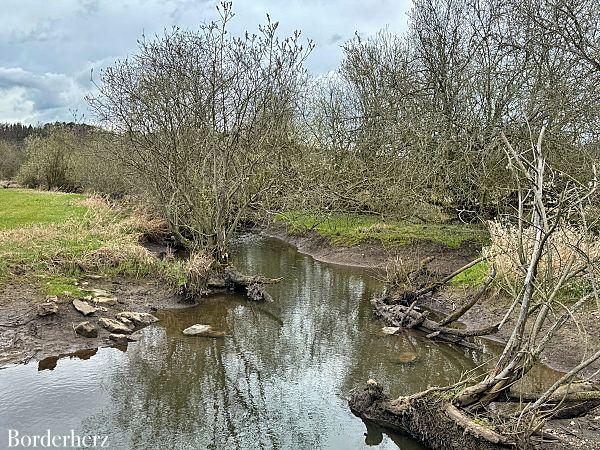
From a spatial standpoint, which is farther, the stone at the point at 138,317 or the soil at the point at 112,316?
the stone at the point at 138,317

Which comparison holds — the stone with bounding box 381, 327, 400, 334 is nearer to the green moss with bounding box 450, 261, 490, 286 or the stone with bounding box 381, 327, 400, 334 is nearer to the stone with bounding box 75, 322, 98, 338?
the green moss with bounding box 450, 261, 490, 286

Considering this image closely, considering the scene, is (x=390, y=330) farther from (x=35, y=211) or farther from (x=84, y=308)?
(x=35, y=211)

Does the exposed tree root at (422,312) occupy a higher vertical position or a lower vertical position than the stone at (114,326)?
higher

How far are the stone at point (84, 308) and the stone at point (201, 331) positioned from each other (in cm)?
170

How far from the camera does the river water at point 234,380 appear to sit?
20.5 feet

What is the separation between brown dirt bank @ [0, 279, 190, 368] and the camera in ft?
26.7

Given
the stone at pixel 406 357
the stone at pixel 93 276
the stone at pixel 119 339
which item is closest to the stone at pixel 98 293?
the stone at pixel 93 276

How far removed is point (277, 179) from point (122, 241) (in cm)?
432

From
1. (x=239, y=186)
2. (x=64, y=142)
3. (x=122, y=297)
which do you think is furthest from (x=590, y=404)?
(x=64, y=142)

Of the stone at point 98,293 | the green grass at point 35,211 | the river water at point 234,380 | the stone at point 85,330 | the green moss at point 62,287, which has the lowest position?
the river water at point 234,380

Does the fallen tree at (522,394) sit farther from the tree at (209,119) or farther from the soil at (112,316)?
the tree at (209,119)

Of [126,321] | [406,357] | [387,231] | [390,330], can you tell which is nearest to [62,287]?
[126,321]

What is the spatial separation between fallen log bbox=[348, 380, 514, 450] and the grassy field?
6196 millimetres

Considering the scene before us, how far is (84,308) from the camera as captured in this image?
9500 millimetres
